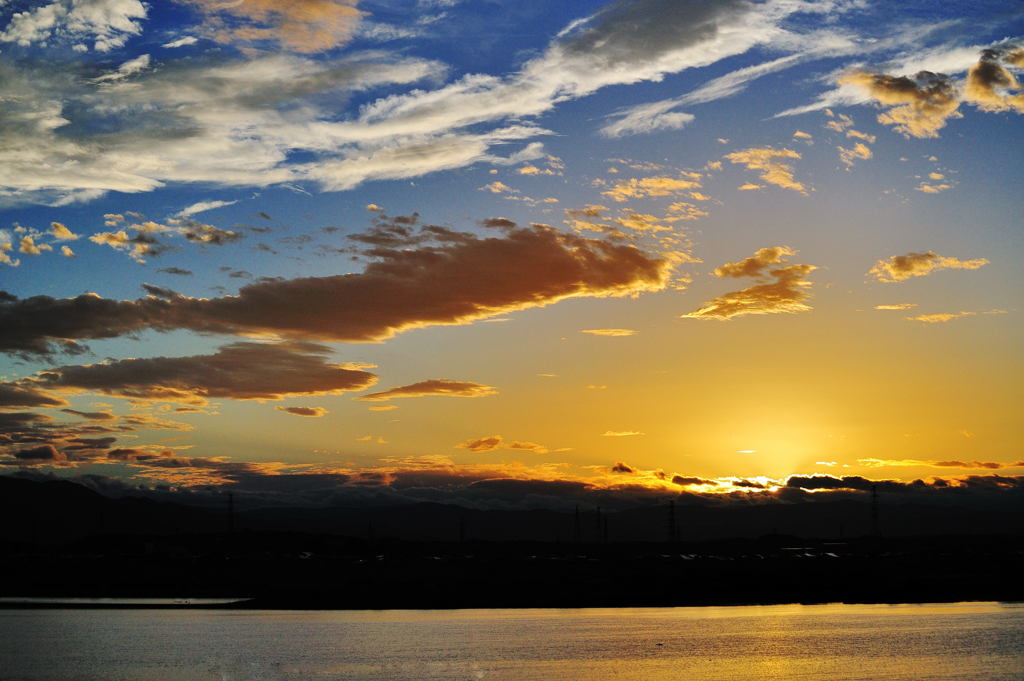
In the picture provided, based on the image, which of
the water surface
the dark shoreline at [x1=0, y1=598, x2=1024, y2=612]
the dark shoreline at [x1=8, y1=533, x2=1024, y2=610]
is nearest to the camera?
the water surface

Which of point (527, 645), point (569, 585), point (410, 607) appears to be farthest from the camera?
point (569, 585)

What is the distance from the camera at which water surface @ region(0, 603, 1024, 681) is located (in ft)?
256

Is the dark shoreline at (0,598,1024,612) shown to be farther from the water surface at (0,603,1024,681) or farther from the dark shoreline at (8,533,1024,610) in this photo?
the water surface at (0,603,1024,681)

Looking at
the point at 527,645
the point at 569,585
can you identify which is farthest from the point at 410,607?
the point at 527,645

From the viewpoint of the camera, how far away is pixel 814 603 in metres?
161

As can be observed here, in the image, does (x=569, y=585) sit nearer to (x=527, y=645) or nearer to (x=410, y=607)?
(x=410, y=607)

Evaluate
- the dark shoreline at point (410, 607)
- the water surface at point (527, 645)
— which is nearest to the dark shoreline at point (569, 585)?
the dark shoreline at point (410, 607)

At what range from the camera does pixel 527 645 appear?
320ft

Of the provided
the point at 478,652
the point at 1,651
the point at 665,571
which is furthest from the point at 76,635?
the point at 665,571

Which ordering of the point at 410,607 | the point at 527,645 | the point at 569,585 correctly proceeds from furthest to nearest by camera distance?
the point at 569,585, the point at 410,607, the point at 527,645

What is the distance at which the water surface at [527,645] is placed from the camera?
3071 inches

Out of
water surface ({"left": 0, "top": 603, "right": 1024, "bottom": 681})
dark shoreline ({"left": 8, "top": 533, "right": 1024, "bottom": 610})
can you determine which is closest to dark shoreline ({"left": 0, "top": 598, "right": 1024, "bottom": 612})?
dark shoreline ({"left": 8, "top": 533, "right": 1024, "bottom": 610})

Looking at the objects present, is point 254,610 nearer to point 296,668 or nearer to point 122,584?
point 122,584

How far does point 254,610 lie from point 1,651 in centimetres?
5767
